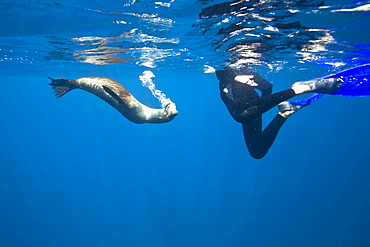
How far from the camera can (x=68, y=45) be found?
1090cm

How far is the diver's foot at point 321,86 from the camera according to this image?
4582 mm

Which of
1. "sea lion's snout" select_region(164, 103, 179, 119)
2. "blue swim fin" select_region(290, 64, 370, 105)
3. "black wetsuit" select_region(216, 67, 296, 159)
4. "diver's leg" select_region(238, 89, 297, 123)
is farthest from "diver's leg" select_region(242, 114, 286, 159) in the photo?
"sea lion's snout" select_region(164, 103, 179, 119)

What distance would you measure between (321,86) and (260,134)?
5.25 ft

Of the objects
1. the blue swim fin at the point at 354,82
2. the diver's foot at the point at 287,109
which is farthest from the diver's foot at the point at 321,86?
the diver's foot at the point at 287,109

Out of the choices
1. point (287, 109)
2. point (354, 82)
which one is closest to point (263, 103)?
point (287, 109)

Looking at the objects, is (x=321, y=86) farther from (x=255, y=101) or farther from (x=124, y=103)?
(x=124, y=103)

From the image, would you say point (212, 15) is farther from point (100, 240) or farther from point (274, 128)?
point (100, 240)

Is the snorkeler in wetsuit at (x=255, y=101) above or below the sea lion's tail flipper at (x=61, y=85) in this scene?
below

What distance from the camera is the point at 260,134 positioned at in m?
5.53

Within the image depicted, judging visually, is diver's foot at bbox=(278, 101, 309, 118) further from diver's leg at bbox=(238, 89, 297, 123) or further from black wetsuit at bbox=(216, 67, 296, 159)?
diver's leg at bbox=(238, 89, 297, 123)

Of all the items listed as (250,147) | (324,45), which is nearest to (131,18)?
(250,147)

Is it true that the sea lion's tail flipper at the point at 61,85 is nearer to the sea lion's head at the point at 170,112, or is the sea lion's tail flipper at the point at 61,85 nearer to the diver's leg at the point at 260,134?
the sea lion's head at the point at 170,112

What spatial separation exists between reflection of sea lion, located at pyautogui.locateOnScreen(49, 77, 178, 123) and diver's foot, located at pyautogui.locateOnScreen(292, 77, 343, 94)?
8.31ft

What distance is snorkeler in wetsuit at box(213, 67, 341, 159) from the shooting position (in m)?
4.26
